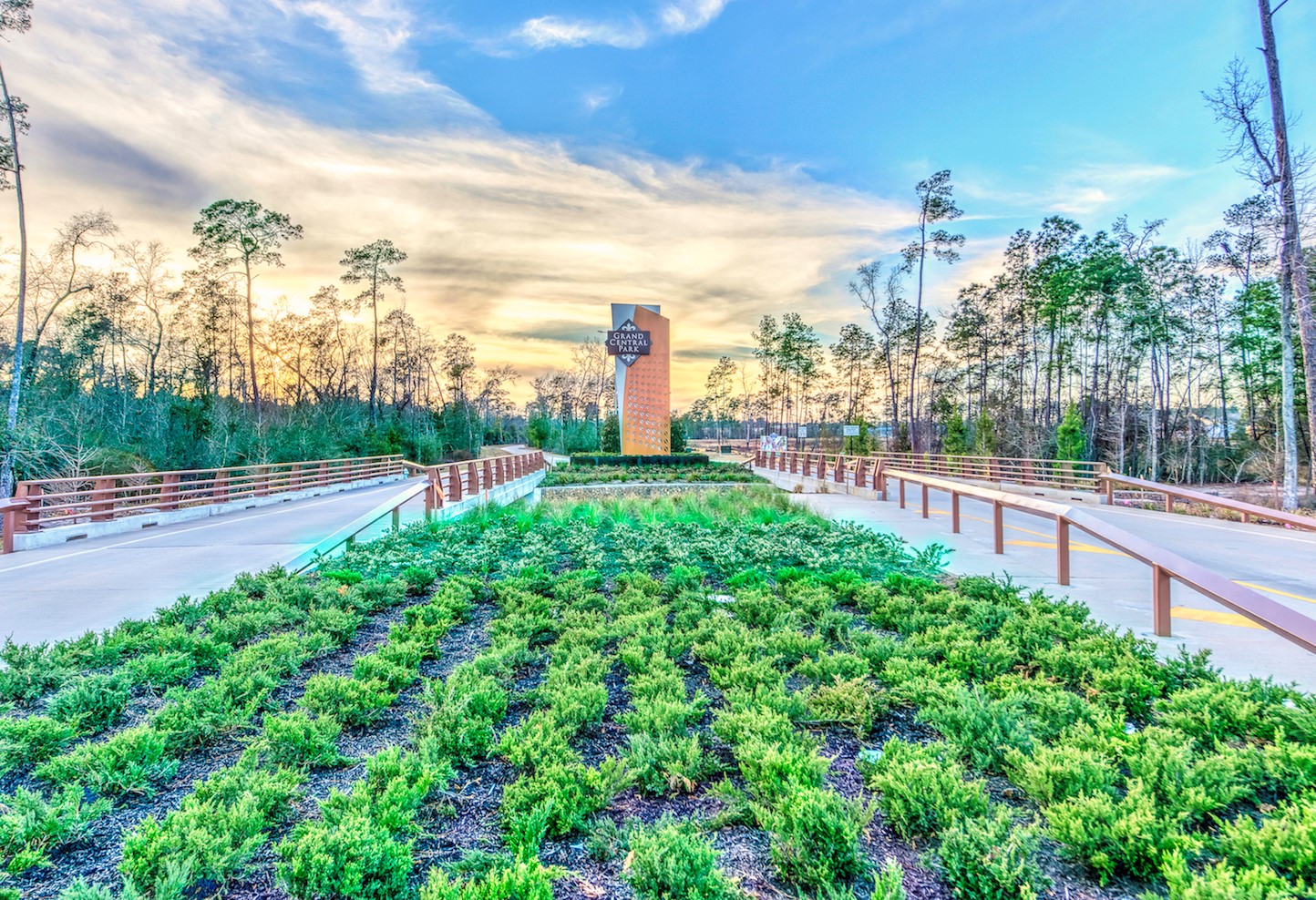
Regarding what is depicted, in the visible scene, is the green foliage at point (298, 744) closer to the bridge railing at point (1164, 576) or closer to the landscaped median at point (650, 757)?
the landscaped median at point (650, 757)

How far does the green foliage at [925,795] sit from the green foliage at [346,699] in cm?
259

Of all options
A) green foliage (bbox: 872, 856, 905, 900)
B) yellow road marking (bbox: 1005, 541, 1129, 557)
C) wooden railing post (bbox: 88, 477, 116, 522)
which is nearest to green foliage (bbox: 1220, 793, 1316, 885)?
green foliage (bbox: 872, 856, 905, 900)

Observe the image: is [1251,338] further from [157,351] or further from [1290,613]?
[157,351]

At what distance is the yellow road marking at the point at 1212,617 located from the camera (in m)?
4.59

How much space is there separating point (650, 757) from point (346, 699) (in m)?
1.83

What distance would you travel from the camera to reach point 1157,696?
3.10 metres

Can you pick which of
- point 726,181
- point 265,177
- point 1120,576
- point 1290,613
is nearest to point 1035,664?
point 1290,613

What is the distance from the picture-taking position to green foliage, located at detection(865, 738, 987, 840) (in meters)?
2.16

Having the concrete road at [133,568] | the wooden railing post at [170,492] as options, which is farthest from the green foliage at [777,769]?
the wooden railing post at [170,492]

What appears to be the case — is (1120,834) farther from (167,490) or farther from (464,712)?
(167,490)

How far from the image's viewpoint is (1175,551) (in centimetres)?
821

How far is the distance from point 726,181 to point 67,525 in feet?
55.1

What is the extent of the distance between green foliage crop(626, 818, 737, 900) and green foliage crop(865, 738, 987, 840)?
0.74 metres

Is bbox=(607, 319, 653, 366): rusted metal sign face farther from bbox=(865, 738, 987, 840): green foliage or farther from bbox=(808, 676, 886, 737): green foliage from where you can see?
bbox=(865, 738, 987, 840): green foliage
